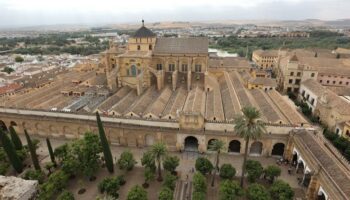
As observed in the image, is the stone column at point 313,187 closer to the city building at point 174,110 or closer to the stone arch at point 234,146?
the city building at point 174,110

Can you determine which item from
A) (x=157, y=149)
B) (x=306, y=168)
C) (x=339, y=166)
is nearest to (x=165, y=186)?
(x=157, y=149)

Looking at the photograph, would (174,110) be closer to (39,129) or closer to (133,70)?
(133,70)

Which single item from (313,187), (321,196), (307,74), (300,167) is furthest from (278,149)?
(307,74)

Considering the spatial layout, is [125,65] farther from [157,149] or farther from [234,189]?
[234,189]

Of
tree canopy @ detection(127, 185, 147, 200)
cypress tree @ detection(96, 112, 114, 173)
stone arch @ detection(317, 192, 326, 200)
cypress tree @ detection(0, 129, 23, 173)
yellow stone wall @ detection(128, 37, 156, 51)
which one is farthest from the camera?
yellow stone wall @ detection(128, 37, 156, 51)

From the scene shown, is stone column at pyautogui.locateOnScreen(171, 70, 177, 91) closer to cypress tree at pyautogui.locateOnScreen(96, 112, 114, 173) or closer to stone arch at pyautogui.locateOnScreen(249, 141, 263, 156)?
stone arch at pyautogui.locateOnScreen(249, 141, 263, 156)

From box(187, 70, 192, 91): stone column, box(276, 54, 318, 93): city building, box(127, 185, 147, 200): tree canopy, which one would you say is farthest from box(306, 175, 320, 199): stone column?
box(276, 54, 318, 93): city building

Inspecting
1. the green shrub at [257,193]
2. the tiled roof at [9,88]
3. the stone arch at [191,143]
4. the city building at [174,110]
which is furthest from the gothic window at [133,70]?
the green shrub at [257,193]

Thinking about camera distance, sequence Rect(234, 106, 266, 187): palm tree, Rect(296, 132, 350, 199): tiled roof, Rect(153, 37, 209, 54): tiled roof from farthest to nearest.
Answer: Rect(153, 37, 209, 54): tiled roof → Rect(234, 106, 266, 187): palm tree → Rect(296, 132, 350, 199): tiled roof
